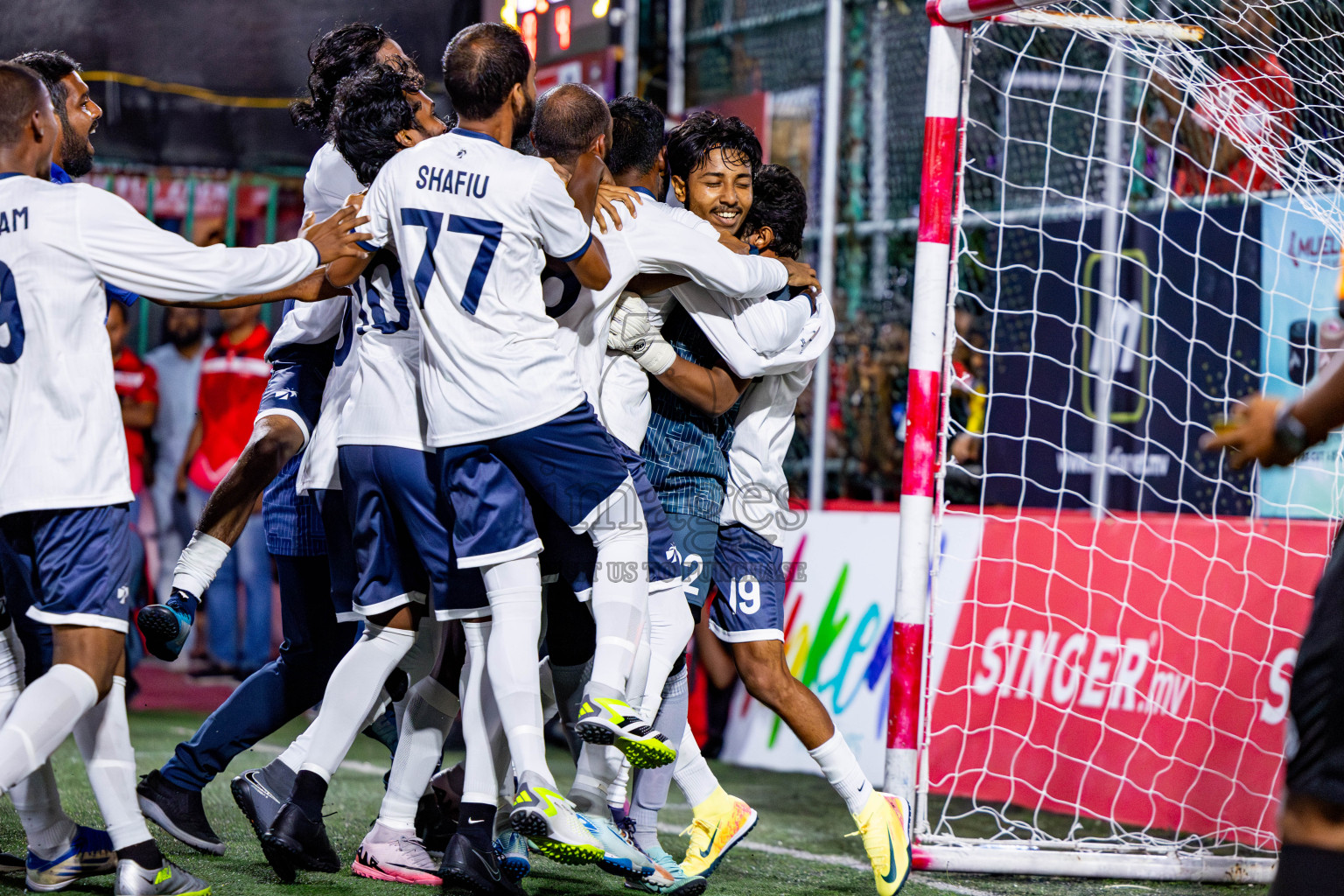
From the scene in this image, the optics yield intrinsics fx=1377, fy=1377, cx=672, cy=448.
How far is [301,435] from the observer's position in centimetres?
408

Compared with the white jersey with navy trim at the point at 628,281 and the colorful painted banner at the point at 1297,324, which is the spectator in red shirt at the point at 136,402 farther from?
the colorful painted banner at the point at 1297,324

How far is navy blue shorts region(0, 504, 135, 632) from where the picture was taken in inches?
118

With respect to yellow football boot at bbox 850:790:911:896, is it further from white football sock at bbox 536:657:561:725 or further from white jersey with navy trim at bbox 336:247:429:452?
white jersey with navy trim at bbox 336:247:429:452

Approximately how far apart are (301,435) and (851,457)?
4.53 meters

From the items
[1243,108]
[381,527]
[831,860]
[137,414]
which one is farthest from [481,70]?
[137,414]

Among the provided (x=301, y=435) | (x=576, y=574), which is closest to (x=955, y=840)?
(x=576, y=574)

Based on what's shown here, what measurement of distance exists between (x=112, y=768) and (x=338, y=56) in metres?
2.11

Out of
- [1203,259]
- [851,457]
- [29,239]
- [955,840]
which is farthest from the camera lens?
[851,457]

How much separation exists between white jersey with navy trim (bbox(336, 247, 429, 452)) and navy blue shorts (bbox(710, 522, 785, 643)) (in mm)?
1078

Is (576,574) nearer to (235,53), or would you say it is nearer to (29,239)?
(29,239)

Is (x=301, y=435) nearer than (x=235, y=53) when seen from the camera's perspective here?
Yes

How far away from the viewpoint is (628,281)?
144 inches

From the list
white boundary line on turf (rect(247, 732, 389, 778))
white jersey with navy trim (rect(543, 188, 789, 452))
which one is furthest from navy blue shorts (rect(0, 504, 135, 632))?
white boundary line on turf (rect(247, 732, 389, 778))

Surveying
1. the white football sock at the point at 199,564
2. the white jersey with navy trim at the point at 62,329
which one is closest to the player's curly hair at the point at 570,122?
the white jersey with navy trim at the point at 62,329
